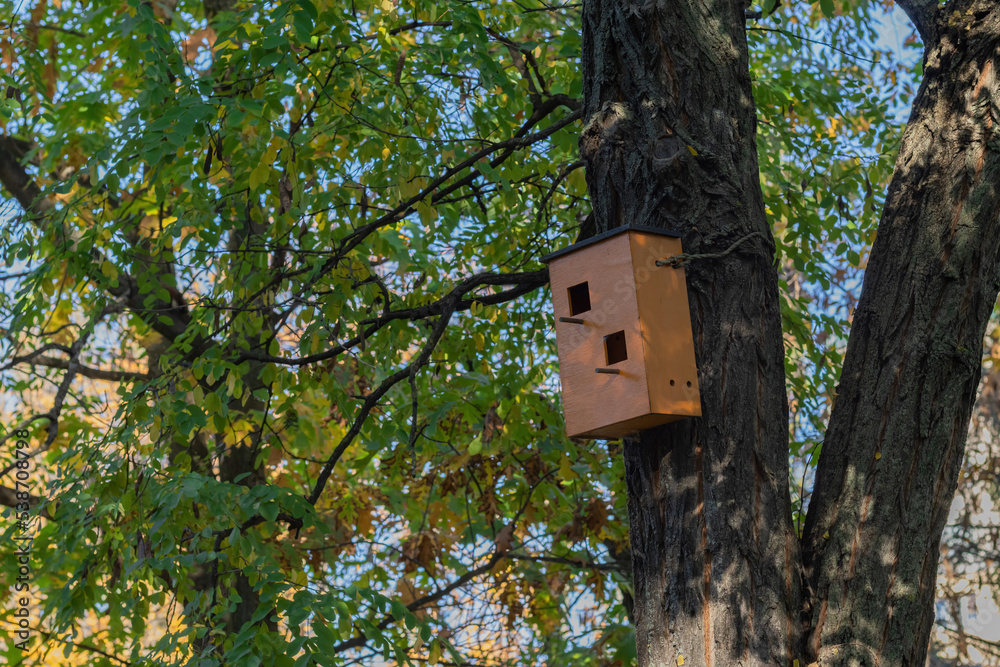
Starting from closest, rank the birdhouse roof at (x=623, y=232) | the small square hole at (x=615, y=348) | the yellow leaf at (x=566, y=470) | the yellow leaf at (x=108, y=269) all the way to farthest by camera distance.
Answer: the birdhouse roof at (x=623, y=232), the small square hole at (x=615, y=348), the yellow leaf at (x=108, y=269), the yellow leaf at (x=566, y=470)

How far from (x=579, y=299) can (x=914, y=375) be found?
0.92 m

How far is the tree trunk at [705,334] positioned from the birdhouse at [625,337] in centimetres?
6

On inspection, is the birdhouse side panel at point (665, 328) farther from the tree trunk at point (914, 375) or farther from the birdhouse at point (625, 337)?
the tree trunk at point (914, 375)

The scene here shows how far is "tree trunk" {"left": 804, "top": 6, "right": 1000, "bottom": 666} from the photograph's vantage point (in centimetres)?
199

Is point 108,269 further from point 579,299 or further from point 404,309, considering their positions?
point 579,299

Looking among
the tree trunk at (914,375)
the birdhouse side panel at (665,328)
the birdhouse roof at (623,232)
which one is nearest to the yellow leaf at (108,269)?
the birdhouse roof at (623,232)

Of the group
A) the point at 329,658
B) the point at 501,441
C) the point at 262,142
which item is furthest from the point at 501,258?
the point at 329,658

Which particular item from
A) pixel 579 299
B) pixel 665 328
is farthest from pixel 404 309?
pixel 665 328

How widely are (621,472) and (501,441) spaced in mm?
1374

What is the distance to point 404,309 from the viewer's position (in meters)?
3.70

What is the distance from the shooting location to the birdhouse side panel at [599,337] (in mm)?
2287

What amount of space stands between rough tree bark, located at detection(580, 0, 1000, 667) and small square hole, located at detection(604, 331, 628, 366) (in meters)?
0.23

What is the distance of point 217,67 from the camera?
3.87 metres

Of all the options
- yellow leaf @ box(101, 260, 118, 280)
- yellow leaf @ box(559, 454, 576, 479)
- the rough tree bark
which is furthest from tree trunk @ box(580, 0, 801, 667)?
yellow leaf @ box(101, 260, 118, 280)
